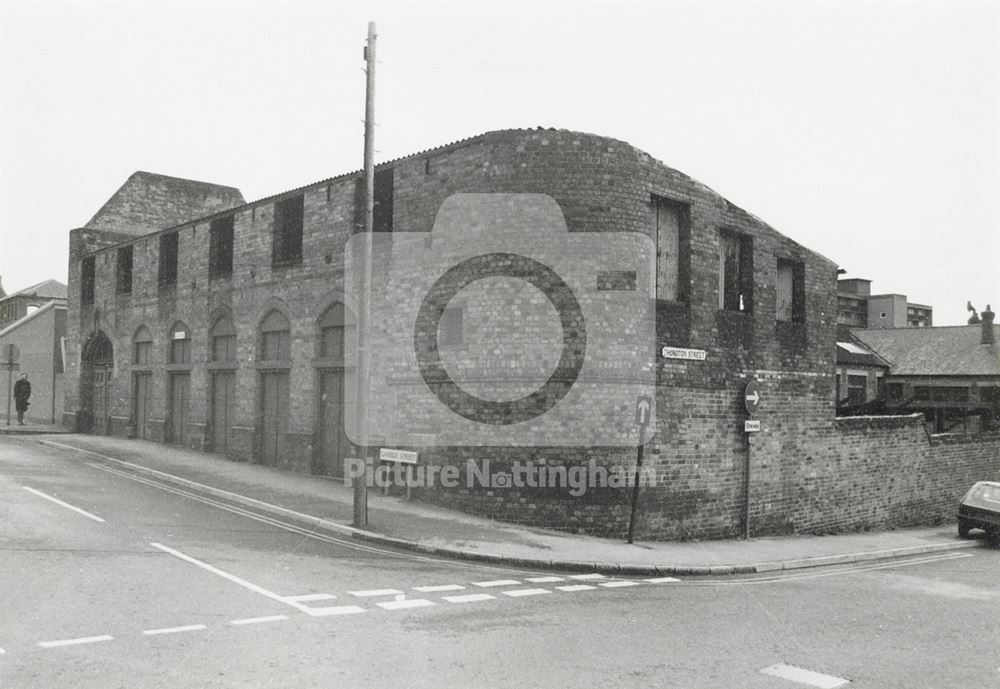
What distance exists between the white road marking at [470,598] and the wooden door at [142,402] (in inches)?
794

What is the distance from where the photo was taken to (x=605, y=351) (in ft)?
46.9

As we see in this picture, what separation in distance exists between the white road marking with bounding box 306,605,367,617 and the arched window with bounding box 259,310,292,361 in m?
12.5

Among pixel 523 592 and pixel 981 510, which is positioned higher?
pixel 523 592

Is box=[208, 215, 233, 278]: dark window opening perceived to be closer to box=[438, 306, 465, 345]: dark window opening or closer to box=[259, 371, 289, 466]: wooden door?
box=[259, 371, 289, 466]: wooden door

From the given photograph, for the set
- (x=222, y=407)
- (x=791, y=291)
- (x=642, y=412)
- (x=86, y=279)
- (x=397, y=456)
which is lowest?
(x=397, y=456)

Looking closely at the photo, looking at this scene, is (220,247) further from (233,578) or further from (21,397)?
(233,578)

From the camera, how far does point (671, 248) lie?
52.0ft

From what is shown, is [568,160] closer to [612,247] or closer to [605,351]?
[612,247]

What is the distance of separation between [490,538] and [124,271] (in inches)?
826

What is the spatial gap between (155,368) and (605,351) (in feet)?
56.3

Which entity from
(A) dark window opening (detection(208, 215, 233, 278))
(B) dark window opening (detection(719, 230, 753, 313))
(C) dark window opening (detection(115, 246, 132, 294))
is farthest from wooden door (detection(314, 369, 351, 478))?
(C) dark window opening (detection(115, 246, 132, 294))

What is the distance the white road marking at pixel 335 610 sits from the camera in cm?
773

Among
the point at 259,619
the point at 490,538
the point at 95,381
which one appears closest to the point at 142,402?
the point at 95,381

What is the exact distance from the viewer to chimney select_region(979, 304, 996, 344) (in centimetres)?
4438
